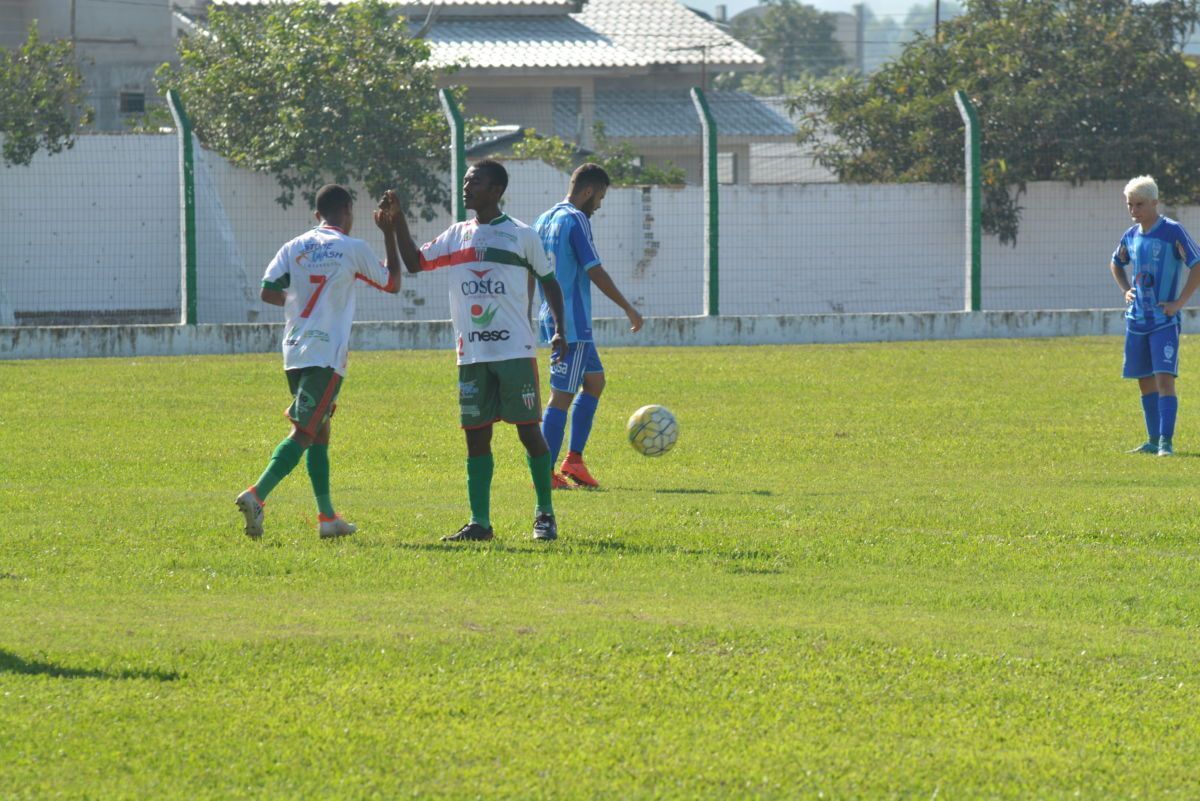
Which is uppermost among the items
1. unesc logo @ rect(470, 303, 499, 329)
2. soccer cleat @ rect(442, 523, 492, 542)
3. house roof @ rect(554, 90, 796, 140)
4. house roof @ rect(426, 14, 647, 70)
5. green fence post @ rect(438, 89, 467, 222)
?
house roof @ rect(426, 14, 647, 70)

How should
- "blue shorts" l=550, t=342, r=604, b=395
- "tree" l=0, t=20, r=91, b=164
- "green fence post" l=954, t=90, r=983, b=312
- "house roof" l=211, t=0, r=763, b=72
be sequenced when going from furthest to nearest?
"house roof" l=211, t=0, r=763, b=72 < "tree" l=0, t=20, r=91, b=164 < "green fence post" l=954, t=90, r=983, b=312 < "blue shorts" l=550, t=342, r=604, b=395

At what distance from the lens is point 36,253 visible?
2105 cm

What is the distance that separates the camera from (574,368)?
1002cm

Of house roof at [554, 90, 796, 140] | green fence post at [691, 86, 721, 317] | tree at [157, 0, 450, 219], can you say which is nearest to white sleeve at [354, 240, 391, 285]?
green fence post at [691, 86, 721, 317]

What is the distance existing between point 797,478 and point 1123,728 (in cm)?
548

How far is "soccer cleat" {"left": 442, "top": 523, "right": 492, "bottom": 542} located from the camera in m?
7.88

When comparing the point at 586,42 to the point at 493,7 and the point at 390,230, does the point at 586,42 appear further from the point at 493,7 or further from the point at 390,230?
the point at 390,230

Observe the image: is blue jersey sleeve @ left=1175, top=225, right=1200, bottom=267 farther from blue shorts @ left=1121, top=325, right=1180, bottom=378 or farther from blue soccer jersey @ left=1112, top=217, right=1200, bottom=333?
blue shorts @ left=1121, top=325, right=1180, bottom=378

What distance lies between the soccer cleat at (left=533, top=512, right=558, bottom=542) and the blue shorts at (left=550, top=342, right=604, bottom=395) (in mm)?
2058

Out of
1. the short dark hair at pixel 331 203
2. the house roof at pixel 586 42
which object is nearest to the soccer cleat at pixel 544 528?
the short dark hair at pixel 331 203

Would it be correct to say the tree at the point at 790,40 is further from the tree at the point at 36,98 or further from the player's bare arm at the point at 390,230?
the player's bare arm at the point at 390,230

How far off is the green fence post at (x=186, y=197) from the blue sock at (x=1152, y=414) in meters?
10.7

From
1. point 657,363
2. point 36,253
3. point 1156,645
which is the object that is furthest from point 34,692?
point 36,253

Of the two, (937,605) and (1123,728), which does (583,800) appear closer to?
(1123,728)
